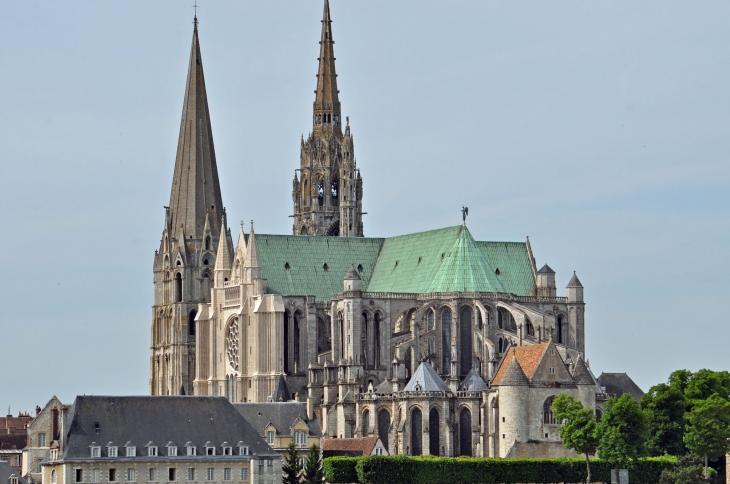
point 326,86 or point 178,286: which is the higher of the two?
point 326,86

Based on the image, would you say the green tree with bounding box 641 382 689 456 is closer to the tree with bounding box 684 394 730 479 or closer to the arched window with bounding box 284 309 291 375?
the tree with bounding box 684 394 730 479

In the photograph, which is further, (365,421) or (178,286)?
(178,286)

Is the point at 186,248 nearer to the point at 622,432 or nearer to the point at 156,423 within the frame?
the point at 622,432

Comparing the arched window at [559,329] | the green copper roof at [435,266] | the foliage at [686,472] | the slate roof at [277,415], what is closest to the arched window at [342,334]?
the green copper roof at [435,266]

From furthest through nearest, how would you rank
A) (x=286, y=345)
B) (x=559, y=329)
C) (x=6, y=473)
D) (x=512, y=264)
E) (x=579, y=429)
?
(x=512, y=264) < (x=286, y=345) < (x=559, y=329) < (x=579, y=429) < (x=6, y=473)

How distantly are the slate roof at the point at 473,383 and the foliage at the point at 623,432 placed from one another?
1415cm

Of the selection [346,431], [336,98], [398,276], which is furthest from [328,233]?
[346,431]

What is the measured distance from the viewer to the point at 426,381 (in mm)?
142625

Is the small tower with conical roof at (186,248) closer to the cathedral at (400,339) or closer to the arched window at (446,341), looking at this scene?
the cathedral at (400,339)

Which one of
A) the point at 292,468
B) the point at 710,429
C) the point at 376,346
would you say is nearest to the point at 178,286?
the point at 376,346

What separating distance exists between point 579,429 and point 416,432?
1452 centimetres

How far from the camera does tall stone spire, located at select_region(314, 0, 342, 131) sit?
188625 mm

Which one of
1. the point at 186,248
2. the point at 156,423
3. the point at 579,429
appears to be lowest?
the point at 579,429

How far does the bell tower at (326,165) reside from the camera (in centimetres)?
18625
